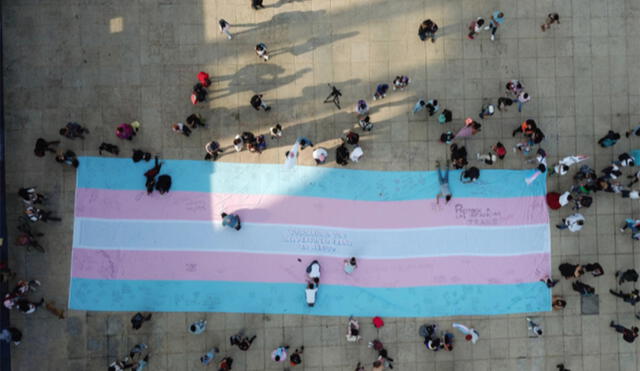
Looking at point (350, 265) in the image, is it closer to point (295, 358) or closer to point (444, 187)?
point (295, 358)

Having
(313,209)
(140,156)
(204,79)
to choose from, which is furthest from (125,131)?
(313,209)

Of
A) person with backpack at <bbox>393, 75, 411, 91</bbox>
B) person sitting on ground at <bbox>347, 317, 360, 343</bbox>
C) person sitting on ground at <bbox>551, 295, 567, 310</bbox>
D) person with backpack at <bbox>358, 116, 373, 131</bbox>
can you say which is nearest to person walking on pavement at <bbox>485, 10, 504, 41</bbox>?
person with backpack at <bbox>393, 75, 411, 91</bbox>

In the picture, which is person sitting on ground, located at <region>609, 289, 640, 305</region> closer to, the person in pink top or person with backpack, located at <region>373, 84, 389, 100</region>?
person with backpack, located at <region>373, 84, 389, 100</region>

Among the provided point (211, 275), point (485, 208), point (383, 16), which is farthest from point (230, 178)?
point (485, 208)

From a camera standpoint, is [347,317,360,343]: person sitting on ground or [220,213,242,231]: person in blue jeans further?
[347,317,360,343]: person sitting on ground

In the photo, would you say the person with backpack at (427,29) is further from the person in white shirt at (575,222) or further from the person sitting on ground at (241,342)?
the person sitting on ground at (241,342)

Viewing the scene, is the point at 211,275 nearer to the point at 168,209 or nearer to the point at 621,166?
the point at 168,209
